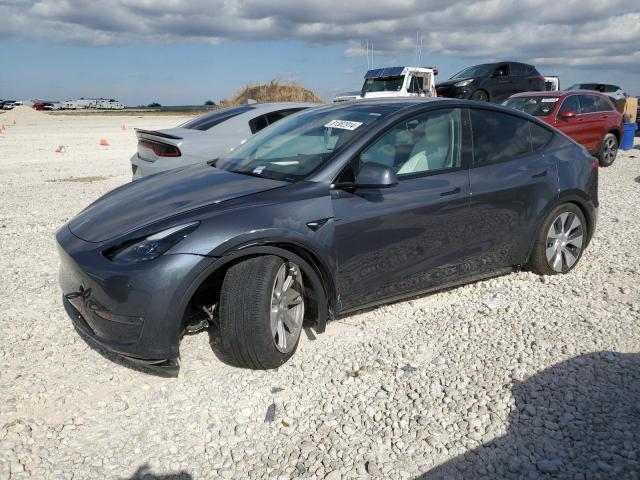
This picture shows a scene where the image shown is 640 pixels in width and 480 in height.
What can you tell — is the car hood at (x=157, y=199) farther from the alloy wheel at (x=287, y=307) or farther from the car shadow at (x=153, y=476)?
the car shadow at (x=153, y=476)

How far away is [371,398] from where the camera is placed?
10.5ft

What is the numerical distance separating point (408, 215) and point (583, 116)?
395 inches

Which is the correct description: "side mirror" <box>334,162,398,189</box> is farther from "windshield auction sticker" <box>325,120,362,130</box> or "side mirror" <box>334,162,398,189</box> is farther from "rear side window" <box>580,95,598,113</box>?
"rear side window" <box>580,95,598,113</box>

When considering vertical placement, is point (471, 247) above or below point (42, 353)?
above

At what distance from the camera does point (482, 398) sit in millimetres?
3197

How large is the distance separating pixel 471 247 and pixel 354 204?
3.77 feet

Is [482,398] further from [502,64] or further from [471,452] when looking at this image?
[502,64]

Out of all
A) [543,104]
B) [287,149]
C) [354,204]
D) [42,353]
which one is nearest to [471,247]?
[354,204]

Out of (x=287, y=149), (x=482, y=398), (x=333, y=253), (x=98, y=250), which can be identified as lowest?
(x=482, y=398)

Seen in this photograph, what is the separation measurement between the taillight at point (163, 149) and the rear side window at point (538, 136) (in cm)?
405

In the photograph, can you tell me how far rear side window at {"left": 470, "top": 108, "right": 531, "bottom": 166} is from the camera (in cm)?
439

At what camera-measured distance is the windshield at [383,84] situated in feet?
60.6

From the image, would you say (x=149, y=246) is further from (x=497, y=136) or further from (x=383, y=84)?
(x=383, y=84)

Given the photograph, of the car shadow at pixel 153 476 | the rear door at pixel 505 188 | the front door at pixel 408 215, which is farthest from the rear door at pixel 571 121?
the car shadow at pixel 153 476
